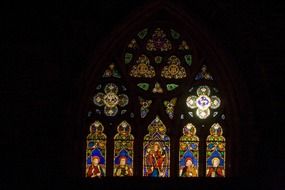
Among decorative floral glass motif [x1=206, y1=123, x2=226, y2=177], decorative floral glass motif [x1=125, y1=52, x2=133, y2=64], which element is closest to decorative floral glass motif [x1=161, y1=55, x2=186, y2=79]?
decorative floral glass motif [x1=125, y1=52, x2=133, y2=64]

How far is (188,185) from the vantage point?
25.2 feet

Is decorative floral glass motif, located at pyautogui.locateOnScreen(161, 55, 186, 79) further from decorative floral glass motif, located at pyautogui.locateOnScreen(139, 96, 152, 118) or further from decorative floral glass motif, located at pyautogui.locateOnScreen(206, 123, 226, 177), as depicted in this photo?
decorative floral glass motif, located at pyautogui.locateOnScreen(206, 123, 226, 177)

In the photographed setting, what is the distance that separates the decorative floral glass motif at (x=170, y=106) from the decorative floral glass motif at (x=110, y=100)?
1.44 feet

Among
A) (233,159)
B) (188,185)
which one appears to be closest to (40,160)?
(188,185)

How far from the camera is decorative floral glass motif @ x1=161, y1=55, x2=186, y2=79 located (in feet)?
26.5

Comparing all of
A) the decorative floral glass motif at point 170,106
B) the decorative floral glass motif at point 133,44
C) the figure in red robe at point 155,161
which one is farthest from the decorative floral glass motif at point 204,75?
the figure in red robe at point 155,161

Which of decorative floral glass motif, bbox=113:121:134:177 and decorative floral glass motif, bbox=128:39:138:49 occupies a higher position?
decorative floral glass motif, bbox=128:39:138:49

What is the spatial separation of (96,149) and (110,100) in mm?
556

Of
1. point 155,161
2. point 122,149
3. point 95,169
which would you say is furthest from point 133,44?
point 95,169

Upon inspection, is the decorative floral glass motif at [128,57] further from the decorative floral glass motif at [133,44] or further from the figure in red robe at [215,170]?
the figure in red robe at [215,170]

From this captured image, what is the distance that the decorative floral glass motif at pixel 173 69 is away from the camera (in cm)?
807

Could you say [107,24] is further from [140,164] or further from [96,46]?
[140,164]

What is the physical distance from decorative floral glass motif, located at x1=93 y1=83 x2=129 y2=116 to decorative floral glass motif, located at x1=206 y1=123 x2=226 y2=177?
101 cm

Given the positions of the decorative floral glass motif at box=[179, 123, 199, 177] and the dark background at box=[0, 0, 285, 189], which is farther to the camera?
the decorative floral glass motif at box=[179, 123, 199, 177]
